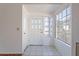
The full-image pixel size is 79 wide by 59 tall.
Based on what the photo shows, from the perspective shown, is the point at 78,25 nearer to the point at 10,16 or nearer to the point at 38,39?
the point at 10,16

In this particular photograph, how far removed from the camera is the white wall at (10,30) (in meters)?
6.22

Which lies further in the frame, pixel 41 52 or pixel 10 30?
pixel 41 52

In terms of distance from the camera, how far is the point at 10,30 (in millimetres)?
6297

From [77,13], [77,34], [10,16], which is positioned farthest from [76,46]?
[10,16]

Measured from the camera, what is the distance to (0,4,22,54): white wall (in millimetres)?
6225

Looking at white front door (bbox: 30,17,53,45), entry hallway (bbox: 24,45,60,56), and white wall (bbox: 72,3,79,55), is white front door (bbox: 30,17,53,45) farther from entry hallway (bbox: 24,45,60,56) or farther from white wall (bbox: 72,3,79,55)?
white wall (bbox: 72,3,79,55)

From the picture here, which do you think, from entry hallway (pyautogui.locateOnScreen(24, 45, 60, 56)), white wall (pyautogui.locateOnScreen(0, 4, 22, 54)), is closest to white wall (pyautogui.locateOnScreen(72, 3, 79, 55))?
entry hallway (pyautogui.locateOnScreen(24, 45, 60, 56))

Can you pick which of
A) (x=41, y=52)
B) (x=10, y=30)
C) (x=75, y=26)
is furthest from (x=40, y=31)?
(x=75, y=26)

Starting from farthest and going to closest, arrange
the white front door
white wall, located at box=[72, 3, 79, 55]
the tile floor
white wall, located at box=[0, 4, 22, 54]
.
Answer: the white front door
the tile floor
white wall, located at box=[0, 4, 22, 54]
white wall, located at box=[72, 3, 79, 55]

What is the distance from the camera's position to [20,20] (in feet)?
20.3

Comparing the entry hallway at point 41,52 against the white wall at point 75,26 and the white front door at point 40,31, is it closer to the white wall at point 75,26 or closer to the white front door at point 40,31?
the white wall at point 75,26

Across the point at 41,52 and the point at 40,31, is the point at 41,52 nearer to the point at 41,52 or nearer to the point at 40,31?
the point at 41,52

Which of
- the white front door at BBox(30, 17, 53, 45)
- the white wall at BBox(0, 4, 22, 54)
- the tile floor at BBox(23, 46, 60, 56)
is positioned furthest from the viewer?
the white front door at BBox(30, 17, 53, 45)

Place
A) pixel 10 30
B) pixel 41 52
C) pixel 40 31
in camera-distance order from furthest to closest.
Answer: pixel 40 31
pixel 41 52
pixel 10 30
